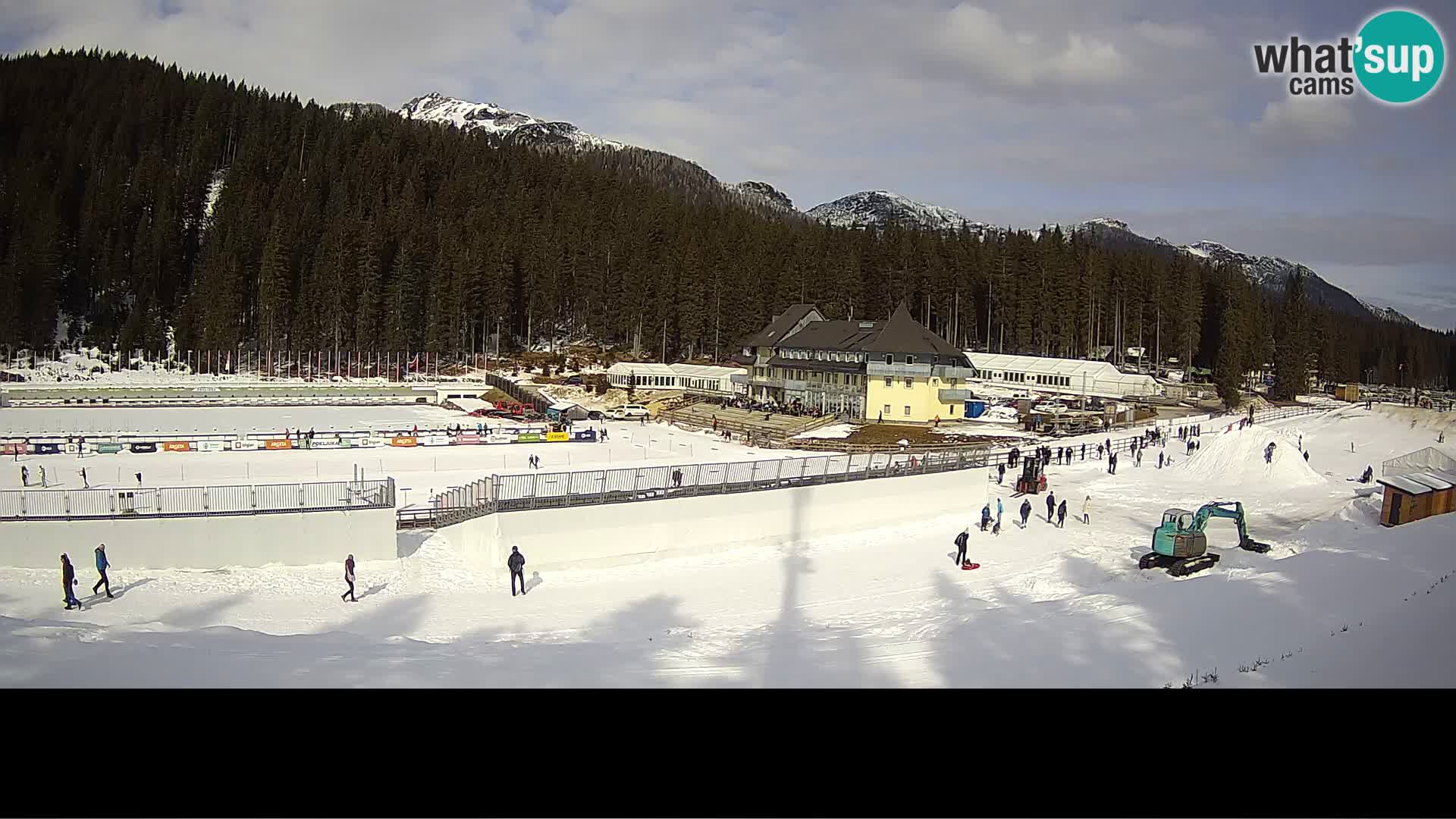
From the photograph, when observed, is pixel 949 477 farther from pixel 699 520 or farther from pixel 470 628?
pixel 470 628

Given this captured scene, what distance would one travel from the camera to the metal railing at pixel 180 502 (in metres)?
16.6

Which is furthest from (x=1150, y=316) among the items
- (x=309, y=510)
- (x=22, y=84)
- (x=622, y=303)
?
(x=22, y=84)

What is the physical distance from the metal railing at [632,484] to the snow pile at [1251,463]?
11214 mm

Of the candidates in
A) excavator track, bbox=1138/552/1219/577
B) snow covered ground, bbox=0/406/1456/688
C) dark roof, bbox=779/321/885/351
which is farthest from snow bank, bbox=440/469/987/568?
dark roof, bbox=779/321/885/351

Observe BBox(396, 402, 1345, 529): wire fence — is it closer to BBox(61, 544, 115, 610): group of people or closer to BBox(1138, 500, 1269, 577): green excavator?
BBox(61, 544, 115, 610): group of people

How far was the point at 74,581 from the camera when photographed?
14.1m

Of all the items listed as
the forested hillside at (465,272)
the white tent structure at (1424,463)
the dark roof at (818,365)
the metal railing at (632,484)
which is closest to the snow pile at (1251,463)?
the white tent structure at (1424,463)

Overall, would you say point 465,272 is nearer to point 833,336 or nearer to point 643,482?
point 833,336

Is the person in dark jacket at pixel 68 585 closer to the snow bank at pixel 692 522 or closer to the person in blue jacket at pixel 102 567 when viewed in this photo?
the person in blue jacket at pixel 102 567

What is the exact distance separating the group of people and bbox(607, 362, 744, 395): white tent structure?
4646 centimetres

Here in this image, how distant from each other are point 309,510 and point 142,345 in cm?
6789

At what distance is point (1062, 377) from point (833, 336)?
18.2 metres

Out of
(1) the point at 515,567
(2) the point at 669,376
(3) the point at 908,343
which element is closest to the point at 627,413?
(2) the point at 669,376

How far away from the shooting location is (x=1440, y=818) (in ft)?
9.23
